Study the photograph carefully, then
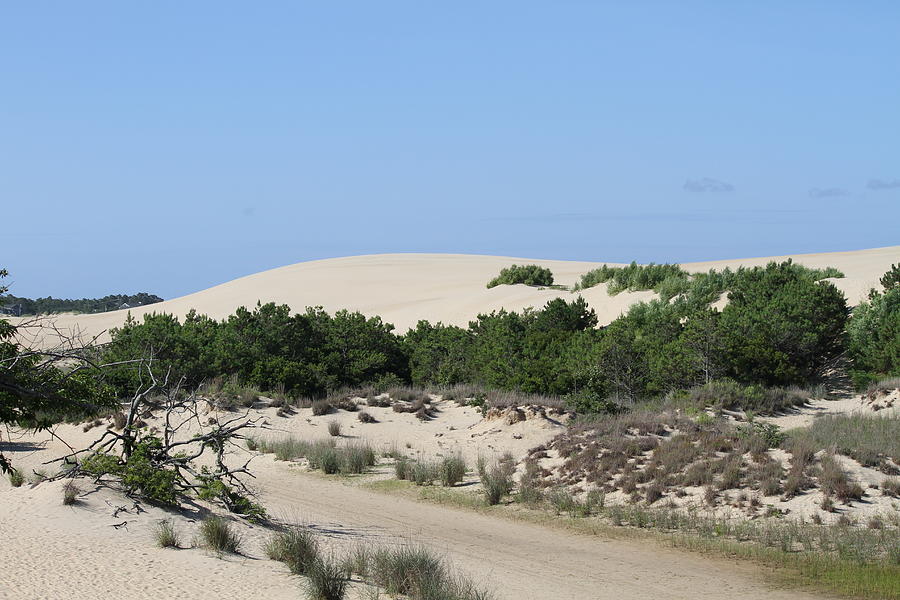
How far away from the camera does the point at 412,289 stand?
69938 millimetres

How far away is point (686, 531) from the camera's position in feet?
49.2

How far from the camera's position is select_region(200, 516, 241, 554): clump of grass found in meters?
12.1

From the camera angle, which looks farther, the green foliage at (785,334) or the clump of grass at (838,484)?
the green foliage at (785,334)

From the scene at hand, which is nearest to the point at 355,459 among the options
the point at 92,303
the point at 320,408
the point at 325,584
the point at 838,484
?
the point at 320,408

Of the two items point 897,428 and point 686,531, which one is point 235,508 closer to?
point 686,531

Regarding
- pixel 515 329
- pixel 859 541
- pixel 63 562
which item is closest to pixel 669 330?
pixel 515 329

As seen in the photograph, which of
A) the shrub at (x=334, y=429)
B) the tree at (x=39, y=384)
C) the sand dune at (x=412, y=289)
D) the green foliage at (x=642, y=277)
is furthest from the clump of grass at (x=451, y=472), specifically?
the green foliage at (x=642, y=277)

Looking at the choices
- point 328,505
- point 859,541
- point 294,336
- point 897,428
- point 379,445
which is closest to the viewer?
point 859,541

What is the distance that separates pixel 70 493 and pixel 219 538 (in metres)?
2.77

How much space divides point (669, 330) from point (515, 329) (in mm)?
5755

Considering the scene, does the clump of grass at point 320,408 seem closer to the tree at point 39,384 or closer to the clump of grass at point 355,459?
the clump of grass at point 355,459

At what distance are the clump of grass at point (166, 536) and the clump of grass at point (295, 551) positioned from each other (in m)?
1.19

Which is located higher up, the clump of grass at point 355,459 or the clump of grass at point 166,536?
the clump of grass at point 166,536

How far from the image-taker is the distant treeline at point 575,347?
86.9ft
